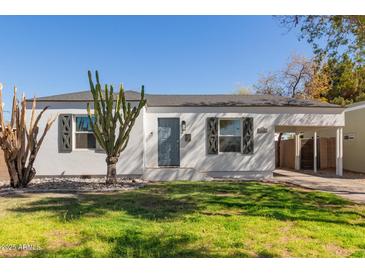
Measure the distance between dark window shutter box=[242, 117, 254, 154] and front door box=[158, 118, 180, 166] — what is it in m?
2.93

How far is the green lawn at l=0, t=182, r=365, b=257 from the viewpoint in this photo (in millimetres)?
3514

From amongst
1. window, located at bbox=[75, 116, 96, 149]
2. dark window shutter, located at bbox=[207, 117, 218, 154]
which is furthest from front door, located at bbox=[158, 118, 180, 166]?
window, located at bbox=[75, 116, 96, 149]

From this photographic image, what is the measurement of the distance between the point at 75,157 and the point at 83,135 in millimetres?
955

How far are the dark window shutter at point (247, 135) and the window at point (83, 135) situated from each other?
644 centimetres

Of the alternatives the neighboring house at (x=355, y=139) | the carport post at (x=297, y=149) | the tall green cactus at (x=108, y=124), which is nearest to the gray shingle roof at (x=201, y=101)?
the tall green cactus at (x=108, y=124)

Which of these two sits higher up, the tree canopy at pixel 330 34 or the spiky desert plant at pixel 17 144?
the tree canopy at pixel 330 34

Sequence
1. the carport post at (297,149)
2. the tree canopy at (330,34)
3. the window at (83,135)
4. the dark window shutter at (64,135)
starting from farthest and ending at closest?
the carport post at (297,149) → the window at (83,135) → the dark window shutter at (64,135) → the tree canopy at (330,34)

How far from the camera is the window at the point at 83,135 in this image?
10.3 meters

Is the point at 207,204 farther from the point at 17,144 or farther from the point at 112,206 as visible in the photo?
the point at 17,144

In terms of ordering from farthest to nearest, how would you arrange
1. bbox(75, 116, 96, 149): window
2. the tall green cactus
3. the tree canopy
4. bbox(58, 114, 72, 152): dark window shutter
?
bbox(75, 116, 96, 149): window
bbox(58, 114, 72, 152): dark window shutter
the tree canopy
the tall green cactus

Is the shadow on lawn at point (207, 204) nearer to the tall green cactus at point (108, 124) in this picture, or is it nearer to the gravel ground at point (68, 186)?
the gravel ground at point (68, 186)

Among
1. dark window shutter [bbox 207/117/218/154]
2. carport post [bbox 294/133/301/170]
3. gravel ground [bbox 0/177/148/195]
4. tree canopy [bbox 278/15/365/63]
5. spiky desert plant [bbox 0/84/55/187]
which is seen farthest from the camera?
carport post [bbox 294/133/301/170]

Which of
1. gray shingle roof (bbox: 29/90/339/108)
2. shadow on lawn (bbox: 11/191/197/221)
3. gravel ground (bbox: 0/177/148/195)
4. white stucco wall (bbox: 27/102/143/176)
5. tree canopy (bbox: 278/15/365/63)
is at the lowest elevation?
gravel ground (bbox: 0/177/148/195)

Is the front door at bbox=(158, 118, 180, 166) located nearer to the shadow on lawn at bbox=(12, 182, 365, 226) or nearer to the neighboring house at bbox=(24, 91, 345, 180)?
the neighboring house at bbox=(24, 91, 345, 180)
